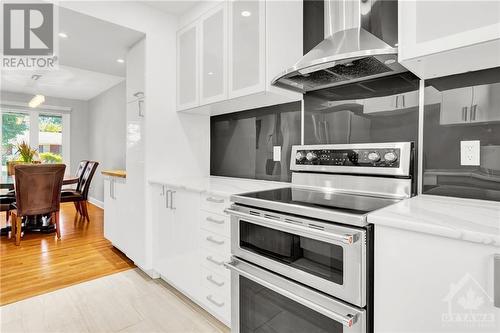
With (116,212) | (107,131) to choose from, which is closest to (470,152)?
(116,212)

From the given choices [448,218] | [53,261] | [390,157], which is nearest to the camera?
[448,218]

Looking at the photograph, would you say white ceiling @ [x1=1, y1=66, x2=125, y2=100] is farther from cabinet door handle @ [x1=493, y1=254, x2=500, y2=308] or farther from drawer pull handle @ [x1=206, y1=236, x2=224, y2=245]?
cabinet door handle @ [x1=493, y1=254, x2=500, y2=308]

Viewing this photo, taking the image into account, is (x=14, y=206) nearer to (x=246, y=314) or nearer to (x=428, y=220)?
(x=246, y=314)

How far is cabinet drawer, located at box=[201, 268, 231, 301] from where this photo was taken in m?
1.70

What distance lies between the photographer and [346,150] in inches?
63.9

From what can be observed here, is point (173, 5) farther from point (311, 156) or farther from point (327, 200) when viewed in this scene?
point (327, 200)

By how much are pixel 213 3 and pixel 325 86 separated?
44.3 inches

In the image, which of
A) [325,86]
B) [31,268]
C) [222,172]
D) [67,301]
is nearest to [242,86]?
[325,86]

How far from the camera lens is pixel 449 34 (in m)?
1.05

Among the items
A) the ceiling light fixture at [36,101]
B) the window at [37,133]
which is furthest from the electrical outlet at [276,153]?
the ceiling light fixture at [36,101]

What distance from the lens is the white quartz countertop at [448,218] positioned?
814mm

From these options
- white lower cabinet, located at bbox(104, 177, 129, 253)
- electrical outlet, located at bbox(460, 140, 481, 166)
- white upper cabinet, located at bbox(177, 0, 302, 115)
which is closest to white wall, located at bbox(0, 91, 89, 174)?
white lower cabinet, located at bbox(104, 177, 129, 253)

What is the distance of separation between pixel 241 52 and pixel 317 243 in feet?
4.62

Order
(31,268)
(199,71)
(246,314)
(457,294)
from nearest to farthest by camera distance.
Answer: (457,294), (246,314), (199,71), (31,268)
